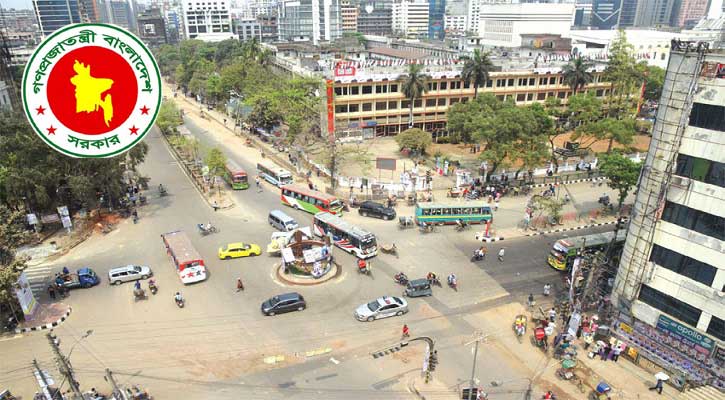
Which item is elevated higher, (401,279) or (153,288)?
(401,279)

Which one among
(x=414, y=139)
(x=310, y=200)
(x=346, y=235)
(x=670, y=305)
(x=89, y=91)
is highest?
(x=89, y=91)

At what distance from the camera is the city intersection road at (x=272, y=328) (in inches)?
1002

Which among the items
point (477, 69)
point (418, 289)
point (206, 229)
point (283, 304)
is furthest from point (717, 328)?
point (477, 69)

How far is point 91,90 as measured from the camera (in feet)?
55.9

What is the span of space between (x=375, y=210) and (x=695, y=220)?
27541 millimetres

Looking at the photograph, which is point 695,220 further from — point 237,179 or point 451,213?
point 237,179

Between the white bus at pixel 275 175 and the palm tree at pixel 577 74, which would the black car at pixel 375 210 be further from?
the palm tree at pixel 577 74

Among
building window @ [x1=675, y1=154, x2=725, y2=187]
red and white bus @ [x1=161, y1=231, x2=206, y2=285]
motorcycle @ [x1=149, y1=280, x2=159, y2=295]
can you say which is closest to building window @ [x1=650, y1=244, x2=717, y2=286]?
building window @ [x1=675, y1=154, x2=725, y2=187]

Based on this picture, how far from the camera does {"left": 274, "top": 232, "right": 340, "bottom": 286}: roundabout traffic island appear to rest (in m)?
35.3

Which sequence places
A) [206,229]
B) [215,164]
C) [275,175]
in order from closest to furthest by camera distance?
[206,229] → [215,164] → [275,175]

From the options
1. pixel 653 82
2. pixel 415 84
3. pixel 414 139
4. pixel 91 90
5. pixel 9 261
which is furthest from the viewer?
pixel 653 82

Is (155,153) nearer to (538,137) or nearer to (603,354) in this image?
(538,137)

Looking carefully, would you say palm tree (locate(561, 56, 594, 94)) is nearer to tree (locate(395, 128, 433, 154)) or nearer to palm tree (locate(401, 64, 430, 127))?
palm tree (locate(401, 64, 430, 127))

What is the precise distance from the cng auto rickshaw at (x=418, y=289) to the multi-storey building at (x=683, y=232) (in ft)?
41.3
